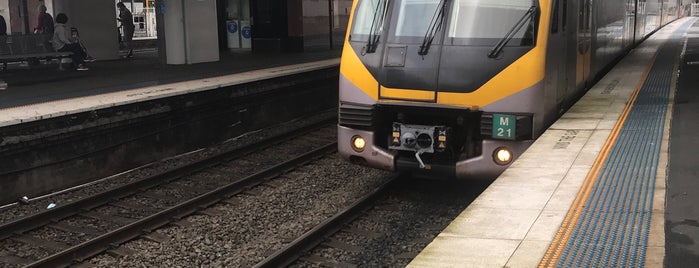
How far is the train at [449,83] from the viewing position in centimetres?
639

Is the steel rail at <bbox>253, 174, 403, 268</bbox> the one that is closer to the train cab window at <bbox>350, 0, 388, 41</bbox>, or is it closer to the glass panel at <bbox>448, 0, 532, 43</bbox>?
the train cab window at <bbox>350, 0, 388, 41</bbox>

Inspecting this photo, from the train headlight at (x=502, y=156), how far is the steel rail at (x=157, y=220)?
11.5ft

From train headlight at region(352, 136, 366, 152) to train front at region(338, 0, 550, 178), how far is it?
0.04ft

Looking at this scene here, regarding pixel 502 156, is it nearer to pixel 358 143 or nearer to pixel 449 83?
pixel 449 83

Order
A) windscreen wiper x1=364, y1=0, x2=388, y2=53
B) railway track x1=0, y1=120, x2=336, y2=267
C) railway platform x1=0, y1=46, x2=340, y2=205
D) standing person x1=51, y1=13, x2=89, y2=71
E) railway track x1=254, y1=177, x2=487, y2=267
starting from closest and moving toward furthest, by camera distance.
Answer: railway track x1=254, y1=177, x2=487, y2=267 → railway track x1=0, y1=120, x2=336, y2=267 → windscreen wiper x1=364, y1=0, x2=388, y2=53 → railway platform x1=0, y1=46, x2=340, y2=205 → standing person x1=51, y1=13, x2=89, y2=71

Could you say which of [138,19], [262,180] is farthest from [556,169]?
[138,19]

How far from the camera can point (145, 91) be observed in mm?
11469

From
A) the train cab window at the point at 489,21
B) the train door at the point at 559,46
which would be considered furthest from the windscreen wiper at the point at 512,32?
the train door at the point at 559,46

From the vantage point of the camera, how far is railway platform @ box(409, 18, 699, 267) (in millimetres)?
3758

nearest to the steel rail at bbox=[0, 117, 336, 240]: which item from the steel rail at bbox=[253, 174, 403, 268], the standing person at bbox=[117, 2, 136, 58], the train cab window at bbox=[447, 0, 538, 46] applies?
the steel rail at bbox=[253, 174, 403, 268]

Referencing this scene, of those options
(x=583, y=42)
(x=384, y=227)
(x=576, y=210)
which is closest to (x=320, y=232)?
(x=384, y=227)

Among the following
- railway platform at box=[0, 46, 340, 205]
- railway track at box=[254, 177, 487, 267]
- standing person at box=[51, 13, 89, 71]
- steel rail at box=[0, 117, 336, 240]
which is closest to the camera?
railway track at box=[254, 177, 487, 267]

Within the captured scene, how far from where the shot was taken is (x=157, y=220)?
291 inches

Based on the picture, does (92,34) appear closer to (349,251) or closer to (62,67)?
(62,67)
